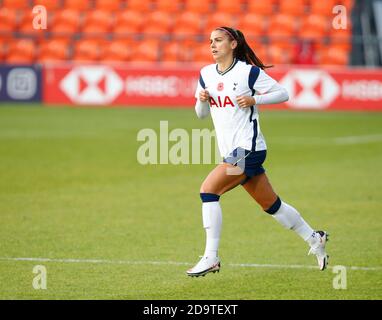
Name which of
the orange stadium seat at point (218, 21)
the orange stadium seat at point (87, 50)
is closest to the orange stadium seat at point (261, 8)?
the orange stadium seat at point (218, 21)

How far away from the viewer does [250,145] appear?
27.0ft

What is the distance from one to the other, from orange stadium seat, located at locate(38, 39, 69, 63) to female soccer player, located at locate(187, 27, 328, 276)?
21.7 metres

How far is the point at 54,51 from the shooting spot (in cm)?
2950

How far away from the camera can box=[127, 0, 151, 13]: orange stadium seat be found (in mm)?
31078

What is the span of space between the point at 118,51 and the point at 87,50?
39.9 inches

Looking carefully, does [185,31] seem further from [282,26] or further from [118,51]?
[282,26]

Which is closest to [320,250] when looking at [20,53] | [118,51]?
[118,51]

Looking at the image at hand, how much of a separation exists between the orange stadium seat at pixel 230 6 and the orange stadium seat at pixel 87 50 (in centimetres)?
438

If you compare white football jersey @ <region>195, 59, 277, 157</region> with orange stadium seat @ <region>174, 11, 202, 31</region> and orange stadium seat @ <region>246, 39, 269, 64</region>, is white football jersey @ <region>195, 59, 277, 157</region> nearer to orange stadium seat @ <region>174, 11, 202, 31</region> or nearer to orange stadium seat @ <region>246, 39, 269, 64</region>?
orange stadium seat @ <region>246, 39, 269, 64</region>

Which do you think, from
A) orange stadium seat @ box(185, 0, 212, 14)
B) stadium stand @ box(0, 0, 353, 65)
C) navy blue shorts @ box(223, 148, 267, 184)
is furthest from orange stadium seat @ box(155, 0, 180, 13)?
navy blue shorts @ box(223, 148, 267, 184)

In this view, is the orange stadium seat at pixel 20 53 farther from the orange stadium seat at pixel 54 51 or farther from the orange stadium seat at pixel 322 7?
the orange stadium seat at pixel 322 7

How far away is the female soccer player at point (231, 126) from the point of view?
822cm
